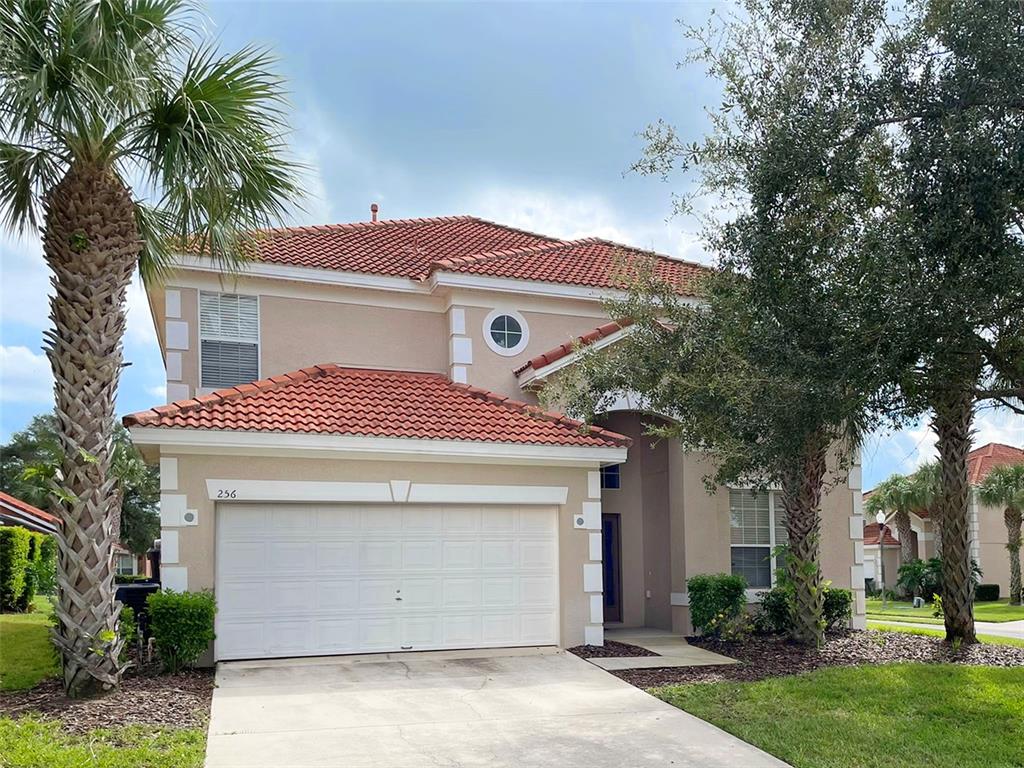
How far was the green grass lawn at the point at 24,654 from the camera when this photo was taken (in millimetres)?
11922

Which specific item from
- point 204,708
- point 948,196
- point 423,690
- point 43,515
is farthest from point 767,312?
point 43,515

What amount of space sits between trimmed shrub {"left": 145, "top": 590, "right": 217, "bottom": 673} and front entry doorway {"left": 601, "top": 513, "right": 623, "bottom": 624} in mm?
9031

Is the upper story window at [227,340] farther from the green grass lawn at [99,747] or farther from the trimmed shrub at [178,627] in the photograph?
the green grass lawn at [99,747]

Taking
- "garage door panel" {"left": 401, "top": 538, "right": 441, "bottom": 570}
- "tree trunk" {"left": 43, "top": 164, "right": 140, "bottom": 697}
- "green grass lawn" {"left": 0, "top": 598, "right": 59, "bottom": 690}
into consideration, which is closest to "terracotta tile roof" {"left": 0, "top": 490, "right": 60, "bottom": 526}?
"green grass lawn" {"left": 0, "top": 598, "right": 59, "bottom": 690}

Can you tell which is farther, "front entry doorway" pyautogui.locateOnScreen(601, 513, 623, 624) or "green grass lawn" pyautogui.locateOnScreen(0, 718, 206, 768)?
"front entry doorway" pyautogui.locateOnScreen(601, 513, 623, 624)

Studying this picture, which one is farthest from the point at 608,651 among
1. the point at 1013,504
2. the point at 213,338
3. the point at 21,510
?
the point at 1013,504

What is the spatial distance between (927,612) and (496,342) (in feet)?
77.0

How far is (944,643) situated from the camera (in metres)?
16.3

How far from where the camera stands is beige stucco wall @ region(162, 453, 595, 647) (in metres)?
13.2

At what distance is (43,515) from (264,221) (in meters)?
17.8

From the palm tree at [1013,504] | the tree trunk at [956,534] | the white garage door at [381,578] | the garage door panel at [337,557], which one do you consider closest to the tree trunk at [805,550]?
the tree trunk at [956,534]

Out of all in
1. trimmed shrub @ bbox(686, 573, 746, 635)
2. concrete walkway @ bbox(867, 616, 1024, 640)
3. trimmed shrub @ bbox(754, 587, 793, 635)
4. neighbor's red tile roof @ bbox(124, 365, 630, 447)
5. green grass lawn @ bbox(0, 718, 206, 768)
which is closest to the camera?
green grass lawn @ bbox(0, 718, 206, 768)

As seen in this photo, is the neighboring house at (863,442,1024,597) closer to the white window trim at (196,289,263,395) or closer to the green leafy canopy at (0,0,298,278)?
the white window trim at (196,289,263,395)

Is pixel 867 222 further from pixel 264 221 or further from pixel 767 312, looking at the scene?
pixel 264 221
